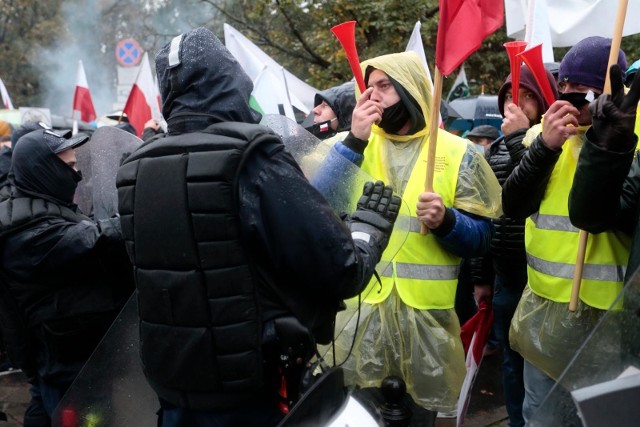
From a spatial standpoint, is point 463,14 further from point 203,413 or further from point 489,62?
point 489,62

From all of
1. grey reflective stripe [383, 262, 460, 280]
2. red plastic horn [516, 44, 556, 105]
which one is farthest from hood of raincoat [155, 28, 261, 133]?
red plastic horn [516, 44, 556, 105]

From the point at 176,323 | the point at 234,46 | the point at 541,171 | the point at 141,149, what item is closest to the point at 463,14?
the point at 541,171

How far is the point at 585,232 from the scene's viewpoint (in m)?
2.58

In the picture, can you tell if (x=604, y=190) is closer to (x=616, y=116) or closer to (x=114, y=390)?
(x=616, y=116)

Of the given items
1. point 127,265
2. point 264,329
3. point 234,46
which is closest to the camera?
point 264,329

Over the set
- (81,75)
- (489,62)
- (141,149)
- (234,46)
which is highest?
(141,149)

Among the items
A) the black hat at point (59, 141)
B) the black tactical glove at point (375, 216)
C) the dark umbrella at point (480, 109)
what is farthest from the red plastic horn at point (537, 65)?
the dark umbrella at point (480, 109)

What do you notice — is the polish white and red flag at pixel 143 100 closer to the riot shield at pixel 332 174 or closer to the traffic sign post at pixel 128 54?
the riot shield at pixel 332 174

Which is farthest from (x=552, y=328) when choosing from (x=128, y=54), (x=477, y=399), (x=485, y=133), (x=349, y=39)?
(x=128, y=54)

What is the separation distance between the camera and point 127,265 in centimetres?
361

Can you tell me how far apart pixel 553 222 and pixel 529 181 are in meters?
0.22

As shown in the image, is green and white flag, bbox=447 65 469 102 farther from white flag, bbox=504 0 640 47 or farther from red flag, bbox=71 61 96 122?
white flag, bbox=504 0 640 47

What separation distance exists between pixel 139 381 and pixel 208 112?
1160 mm

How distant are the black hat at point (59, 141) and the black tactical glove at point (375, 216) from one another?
2.00m
